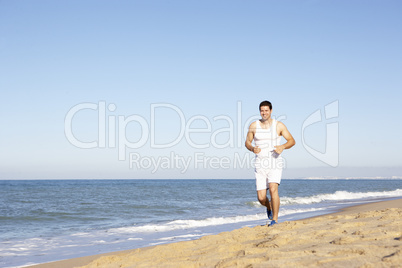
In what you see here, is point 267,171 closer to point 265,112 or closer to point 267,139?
point 267,139

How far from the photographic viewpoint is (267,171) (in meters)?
5.69

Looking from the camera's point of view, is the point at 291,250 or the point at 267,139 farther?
the point at 267,139

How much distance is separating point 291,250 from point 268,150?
7.93 ft

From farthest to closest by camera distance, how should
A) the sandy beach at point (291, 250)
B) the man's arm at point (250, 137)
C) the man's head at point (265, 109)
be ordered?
the man's arm at point (250, 137)
the man's head at point (265, 109)
the sandy beach at point (291, 250)

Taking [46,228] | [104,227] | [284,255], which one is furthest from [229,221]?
[284,255]

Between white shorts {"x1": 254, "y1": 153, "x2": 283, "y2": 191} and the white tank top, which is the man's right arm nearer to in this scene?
the white tank top

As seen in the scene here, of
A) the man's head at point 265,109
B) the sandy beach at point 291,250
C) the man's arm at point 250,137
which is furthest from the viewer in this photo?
the man's arm at point 250,137

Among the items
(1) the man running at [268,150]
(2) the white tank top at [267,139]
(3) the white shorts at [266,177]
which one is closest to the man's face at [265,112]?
(1) the man running at [268,150]

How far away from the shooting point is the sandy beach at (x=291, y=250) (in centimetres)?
281

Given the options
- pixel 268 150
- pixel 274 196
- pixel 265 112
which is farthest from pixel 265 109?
pixel 274 196

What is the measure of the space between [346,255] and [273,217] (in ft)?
9.43

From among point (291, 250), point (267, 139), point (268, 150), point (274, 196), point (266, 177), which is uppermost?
point (267, 139)

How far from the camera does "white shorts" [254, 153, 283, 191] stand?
18.5ft

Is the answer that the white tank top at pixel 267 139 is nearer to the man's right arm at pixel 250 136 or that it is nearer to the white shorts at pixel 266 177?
the man's right arm at pixel 250 136
